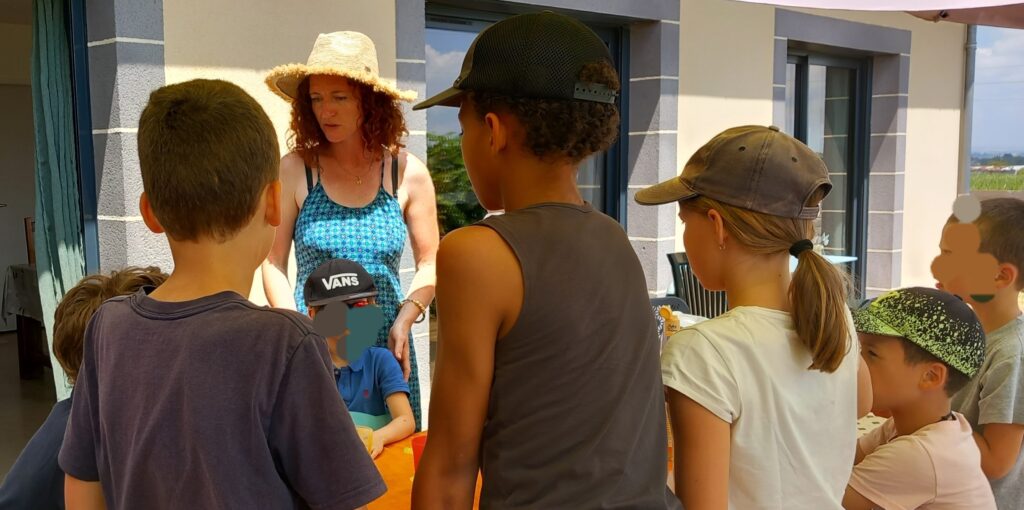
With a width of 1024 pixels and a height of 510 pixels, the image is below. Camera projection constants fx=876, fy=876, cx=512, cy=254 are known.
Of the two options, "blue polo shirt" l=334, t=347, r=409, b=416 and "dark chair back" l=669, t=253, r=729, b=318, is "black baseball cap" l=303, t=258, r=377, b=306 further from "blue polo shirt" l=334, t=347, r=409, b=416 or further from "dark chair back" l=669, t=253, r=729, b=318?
"dark chair back" l=669, t=253, r=729, b=318

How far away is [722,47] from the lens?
5527 mm

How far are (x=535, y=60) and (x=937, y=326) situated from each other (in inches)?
41.5

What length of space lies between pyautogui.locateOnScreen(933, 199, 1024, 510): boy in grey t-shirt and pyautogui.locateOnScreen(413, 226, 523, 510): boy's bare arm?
1269mm

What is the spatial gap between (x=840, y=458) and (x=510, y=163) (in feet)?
2.34

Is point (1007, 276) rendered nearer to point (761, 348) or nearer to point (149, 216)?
point (761, 348)

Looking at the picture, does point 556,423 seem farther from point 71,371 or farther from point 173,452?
point 71,371

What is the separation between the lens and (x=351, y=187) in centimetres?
247

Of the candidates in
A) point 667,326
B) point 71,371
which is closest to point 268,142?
point 71,371

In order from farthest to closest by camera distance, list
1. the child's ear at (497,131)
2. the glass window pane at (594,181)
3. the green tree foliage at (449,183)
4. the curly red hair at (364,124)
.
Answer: the glass window pane at (594,181) → the green tree foliage at (449,183) → the curly red hair at (364,124) → the child's ear at (497,131)

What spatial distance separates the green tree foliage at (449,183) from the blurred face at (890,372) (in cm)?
286

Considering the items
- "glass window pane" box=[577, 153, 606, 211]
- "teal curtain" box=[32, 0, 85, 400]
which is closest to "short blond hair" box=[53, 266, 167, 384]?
"teal curtain" box=[32, 0, 85, 400]

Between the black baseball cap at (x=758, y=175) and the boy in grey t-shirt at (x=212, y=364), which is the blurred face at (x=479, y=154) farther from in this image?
the black baseball cap at (x=758, y=175)

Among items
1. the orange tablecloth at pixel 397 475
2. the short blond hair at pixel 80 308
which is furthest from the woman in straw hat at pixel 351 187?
the short blond hair at pixel 80 308

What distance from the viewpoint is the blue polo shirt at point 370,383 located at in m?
2.17
